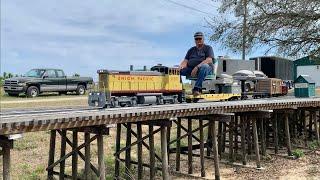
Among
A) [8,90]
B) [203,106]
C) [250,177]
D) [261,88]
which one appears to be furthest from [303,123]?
[8,90]

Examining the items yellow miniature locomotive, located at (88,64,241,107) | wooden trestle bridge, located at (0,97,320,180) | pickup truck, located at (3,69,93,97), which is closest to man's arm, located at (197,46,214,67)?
yellow miniature locomotive, located at (88,64,241,107)

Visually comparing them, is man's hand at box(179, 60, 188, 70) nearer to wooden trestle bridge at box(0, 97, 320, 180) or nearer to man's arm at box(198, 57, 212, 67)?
man's arm at box(198, 57, 212, 67)

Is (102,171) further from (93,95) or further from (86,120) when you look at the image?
(93,95)

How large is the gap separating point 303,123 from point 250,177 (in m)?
7.80

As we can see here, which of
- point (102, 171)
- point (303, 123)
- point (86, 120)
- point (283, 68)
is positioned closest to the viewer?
point (86, 120)

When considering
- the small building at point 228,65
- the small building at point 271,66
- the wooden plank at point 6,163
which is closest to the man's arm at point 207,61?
the wooden plank at point 6,163

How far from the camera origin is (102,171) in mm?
11547

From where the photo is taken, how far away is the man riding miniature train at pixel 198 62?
51.1ft

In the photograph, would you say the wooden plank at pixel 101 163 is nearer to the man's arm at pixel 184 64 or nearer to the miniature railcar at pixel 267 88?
the man's arm at pixel 184 64

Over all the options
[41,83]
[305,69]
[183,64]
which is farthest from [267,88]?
[305,69]

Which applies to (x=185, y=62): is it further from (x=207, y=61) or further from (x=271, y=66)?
(x=271, y=66)

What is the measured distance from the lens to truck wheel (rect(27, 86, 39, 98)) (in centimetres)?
2944

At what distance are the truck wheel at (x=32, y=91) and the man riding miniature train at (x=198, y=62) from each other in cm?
1544

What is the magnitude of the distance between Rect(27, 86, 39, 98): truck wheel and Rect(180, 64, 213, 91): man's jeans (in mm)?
→ 15502
